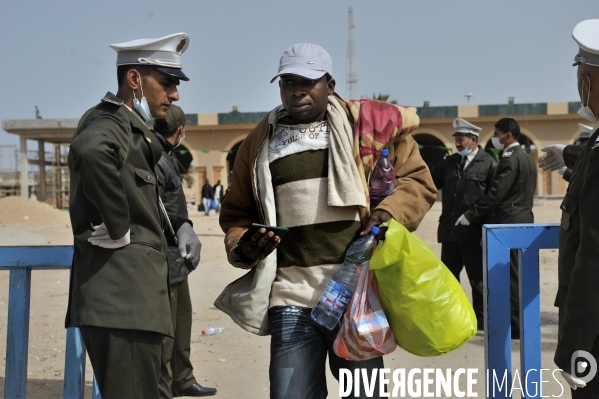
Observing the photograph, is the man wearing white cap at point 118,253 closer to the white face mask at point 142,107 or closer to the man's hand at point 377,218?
the white face mask at point 142,107

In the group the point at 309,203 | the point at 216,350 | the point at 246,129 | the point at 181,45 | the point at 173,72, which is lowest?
the point at 216,350

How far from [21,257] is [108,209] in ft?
3.94

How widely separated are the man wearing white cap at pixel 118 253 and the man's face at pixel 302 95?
24.7 inches

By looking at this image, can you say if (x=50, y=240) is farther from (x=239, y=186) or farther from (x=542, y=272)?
(x=239, y=186)

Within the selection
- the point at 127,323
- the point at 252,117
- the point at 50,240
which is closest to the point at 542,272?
the point at 127,323

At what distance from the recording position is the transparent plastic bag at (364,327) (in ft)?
9.93

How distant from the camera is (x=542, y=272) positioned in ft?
37.0

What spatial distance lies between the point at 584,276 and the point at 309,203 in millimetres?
1211

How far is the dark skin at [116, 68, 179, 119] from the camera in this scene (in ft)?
10.7

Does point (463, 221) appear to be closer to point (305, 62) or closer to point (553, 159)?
point (553, 159)

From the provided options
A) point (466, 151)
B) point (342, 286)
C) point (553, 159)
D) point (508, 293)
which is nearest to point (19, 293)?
point (342, 286)

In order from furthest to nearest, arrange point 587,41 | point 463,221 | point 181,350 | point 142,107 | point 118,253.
Answer: 1. point 463,221
2. point 181,350
3. point 142,107
4. point 118,253
5. point 587,41

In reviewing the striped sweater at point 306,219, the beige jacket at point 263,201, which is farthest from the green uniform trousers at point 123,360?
the striped sweater at point 306,219

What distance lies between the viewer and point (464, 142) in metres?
7.92
